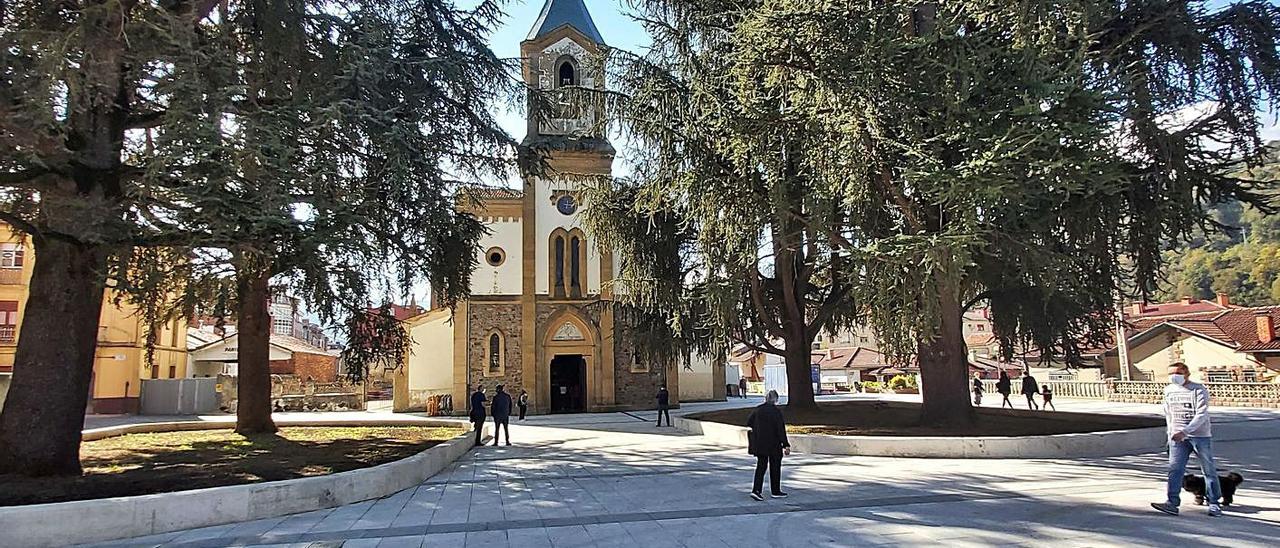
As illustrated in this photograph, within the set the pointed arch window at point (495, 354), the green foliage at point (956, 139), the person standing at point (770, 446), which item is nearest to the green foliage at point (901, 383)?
the pointed arch window at point (495, 354)

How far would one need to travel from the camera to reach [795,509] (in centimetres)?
834

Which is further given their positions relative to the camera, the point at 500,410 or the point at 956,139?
the point at 500,410

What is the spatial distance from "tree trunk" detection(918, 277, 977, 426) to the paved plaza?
11.5ft

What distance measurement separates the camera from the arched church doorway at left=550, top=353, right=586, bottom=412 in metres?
30.5

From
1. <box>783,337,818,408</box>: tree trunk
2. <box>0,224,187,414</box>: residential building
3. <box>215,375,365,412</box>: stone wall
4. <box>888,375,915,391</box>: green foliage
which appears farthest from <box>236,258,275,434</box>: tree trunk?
<box>888,375,915,391</box>: green foliage

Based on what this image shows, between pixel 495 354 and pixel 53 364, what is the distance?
19.7m

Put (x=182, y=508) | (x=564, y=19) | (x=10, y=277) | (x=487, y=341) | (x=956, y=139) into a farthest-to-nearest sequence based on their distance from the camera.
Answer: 1. (x=564, y=19)
2. (x=10, y=277)
3. (x=487, y=341)
4. (x=956, y=139)
5. (x=182, y=508)

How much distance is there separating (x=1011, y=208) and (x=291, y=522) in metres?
11.4

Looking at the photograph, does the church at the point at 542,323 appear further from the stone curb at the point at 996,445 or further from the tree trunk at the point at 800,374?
the stone curb at the point at 996,445

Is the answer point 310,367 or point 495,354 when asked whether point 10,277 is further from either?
point 310,367

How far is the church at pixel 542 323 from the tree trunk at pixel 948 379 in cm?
1402

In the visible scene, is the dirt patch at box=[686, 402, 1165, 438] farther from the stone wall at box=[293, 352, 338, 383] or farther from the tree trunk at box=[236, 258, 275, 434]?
the stone wall at box=[293, 352, 338, 383]

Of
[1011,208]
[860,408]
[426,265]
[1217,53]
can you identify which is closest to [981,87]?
[1011,208]

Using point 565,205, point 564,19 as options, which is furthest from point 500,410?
point 564,19
